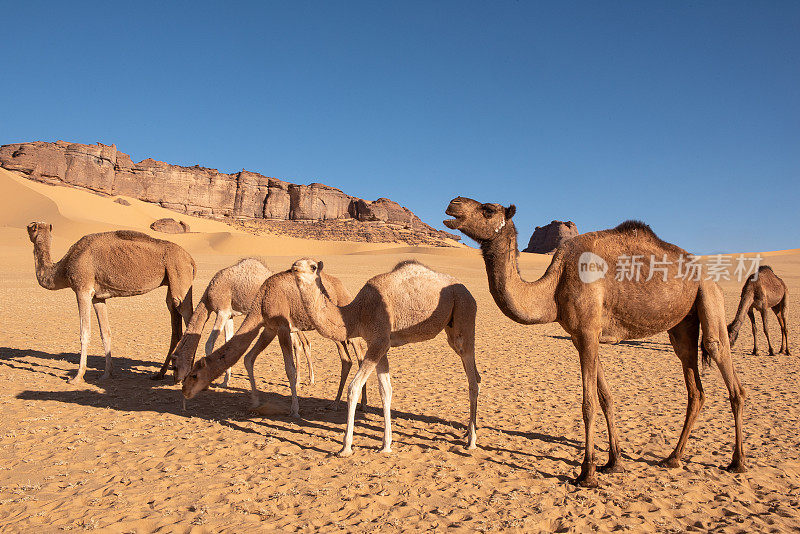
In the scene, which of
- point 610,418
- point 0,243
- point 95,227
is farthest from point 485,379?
point 95,227

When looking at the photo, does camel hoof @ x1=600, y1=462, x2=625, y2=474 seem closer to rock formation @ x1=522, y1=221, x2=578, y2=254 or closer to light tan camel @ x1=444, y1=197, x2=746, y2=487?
light tan camel @ x1=444, y1=197, x2=746, y2=487

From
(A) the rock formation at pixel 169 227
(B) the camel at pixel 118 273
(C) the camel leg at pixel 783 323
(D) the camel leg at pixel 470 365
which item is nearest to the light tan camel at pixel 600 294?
(D) the camel leg at pixel 470 365

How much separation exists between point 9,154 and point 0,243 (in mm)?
75933

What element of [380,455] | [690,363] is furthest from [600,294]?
[380,455]

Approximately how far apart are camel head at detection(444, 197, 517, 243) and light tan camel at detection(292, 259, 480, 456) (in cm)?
155

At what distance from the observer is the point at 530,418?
Result: 24.5ft

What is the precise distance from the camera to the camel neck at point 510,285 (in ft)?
15.9

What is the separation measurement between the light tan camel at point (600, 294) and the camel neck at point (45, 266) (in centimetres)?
857

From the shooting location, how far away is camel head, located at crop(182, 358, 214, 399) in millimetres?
6664

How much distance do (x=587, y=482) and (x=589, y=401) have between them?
0.84 m

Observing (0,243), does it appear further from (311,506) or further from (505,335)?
(311,506)

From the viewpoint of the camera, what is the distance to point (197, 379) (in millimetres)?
6699

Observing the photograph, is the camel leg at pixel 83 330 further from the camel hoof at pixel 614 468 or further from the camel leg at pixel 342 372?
the camel hoof at pixel 614 468

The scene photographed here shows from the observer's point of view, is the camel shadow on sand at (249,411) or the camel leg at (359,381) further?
the camel shadow on sand at (249,411)
